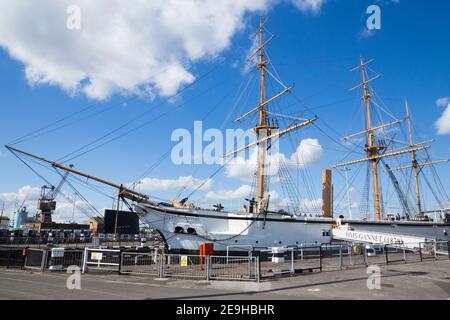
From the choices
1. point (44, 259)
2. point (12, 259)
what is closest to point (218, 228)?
point (44, 259)

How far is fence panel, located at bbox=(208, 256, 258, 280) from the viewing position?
1193 cm

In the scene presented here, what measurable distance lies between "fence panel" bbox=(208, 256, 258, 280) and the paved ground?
2.23 feet

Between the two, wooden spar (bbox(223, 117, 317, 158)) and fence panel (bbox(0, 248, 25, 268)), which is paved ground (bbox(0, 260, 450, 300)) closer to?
fence panel (bbox(0, 248, 25, 268))

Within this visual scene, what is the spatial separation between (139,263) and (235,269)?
4.73 m

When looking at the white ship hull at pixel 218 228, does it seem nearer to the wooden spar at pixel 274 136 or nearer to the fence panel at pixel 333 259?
the fence panel at pixel 333 259

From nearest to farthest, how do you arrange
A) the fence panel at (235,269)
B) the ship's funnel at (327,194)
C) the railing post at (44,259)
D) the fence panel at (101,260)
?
the fence panel at (235,269)
the fence panel at (101,260)
the railing post at (44,259)
the ship's funnel at (327,194)

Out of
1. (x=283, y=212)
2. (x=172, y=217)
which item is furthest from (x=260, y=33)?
(x=172, y=217)

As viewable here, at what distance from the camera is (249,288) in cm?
1008

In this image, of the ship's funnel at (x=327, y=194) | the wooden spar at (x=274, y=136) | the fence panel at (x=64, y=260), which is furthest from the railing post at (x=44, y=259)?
the ship's funnel at (x=327, y=194)

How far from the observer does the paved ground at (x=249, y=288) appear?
835 centimetres

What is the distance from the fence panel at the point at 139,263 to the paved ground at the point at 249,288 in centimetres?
94

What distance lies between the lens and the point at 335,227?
29.0 meters

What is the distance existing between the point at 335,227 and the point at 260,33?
75.9 feet
